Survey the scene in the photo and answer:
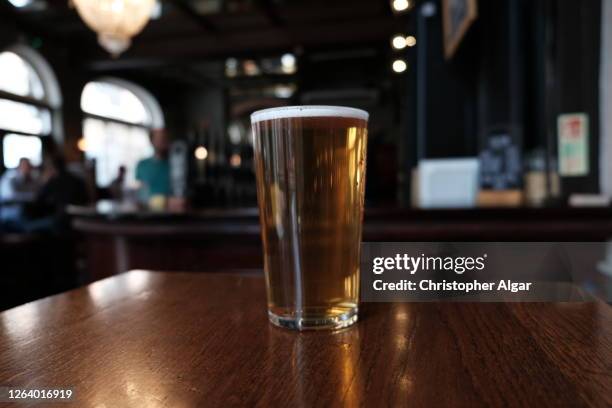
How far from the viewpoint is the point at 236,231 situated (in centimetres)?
238

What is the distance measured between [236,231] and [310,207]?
1.93 m

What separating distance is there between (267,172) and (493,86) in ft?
12.0

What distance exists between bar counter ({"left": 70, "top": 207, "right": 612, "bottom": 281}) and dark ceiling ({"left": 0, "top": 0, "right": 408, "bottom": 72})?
538 centimetres

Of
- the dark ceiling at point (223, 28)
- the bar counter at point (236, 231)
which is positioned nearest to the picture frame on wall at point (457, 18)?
the bar counter at point (236, 231)

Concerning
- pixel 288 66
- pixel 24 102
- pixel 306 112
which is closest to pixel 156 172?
pixel 306 112

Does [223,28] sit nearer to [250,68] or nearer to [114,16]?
[250,68]

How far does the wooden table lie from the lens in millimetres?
327

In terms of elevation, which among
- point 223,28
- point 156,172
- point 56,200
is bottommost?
point 56,200

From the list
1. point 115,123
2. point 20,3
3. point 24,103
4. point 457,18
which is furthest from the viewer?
point 115,123

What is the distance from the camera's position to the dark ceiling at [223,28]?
7758 millimetres

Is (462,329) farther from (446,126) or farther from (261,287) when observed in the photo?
(446,126)

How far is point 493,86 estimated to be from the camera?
3.70 meters

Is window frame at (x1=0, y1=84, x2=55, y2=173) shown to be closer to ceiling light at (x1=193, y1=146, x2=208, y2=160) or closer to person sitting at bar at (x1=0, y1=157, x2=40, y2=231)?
person sitting at bar at (x1=0, y1=157, x2=40, y2=231)

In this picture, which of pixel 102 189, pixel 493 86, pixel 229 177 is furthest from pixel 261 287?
pixel 102 189
